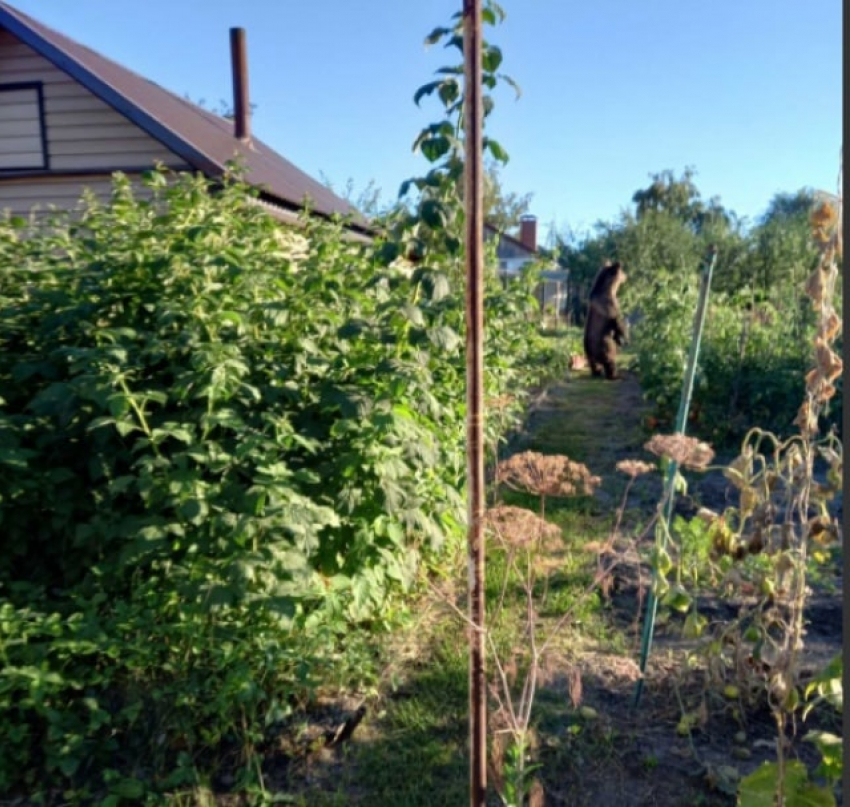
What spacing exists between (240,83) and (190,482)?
1063 cm

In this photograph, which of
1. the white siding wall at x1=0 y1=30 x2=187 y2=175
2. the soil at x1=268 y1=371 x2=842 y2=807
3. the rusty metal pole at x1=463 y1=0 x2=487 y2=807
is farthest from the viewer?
the white siding wall at x1=0 y1=30 x2=187 y2=175

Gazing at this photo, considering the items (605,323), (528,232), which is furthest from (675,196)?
(605,323)

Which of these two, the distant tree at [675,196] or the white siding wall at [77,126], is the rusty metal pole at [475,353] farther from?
the distant tree at [675,196]

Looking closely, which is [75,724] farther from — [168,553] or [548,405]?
[548,405]

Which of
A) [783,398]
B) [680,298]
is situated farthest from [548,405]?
[783,398]

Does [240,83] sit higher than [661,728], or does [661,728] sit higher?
[240,83]

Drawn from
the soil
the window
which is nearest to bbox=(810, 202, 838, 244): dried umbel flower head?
the soil

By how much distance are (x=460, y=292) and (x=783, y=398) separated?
554cm

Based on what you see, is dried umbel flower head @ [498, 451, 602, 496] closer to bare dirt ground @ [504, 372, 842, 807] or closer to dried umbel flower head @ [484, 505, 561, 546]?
dried umbel flower head @ [484, 505, 561, 546]

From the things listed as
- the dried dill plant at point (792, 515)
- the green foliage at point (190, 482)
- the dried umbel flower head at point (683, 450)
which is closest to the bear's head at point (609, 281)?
the green foliage at point (190, 482)

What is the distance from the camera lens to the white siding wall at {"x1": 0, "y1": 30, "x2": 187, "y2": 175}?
8.70 m

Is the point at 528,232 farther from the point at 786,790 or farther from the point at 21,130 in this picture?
the point at 786,790

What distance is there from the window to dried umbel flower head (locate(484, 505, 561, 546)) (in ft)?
28.8

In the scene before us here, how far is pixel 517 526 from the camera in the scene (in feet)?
A: 6.73
